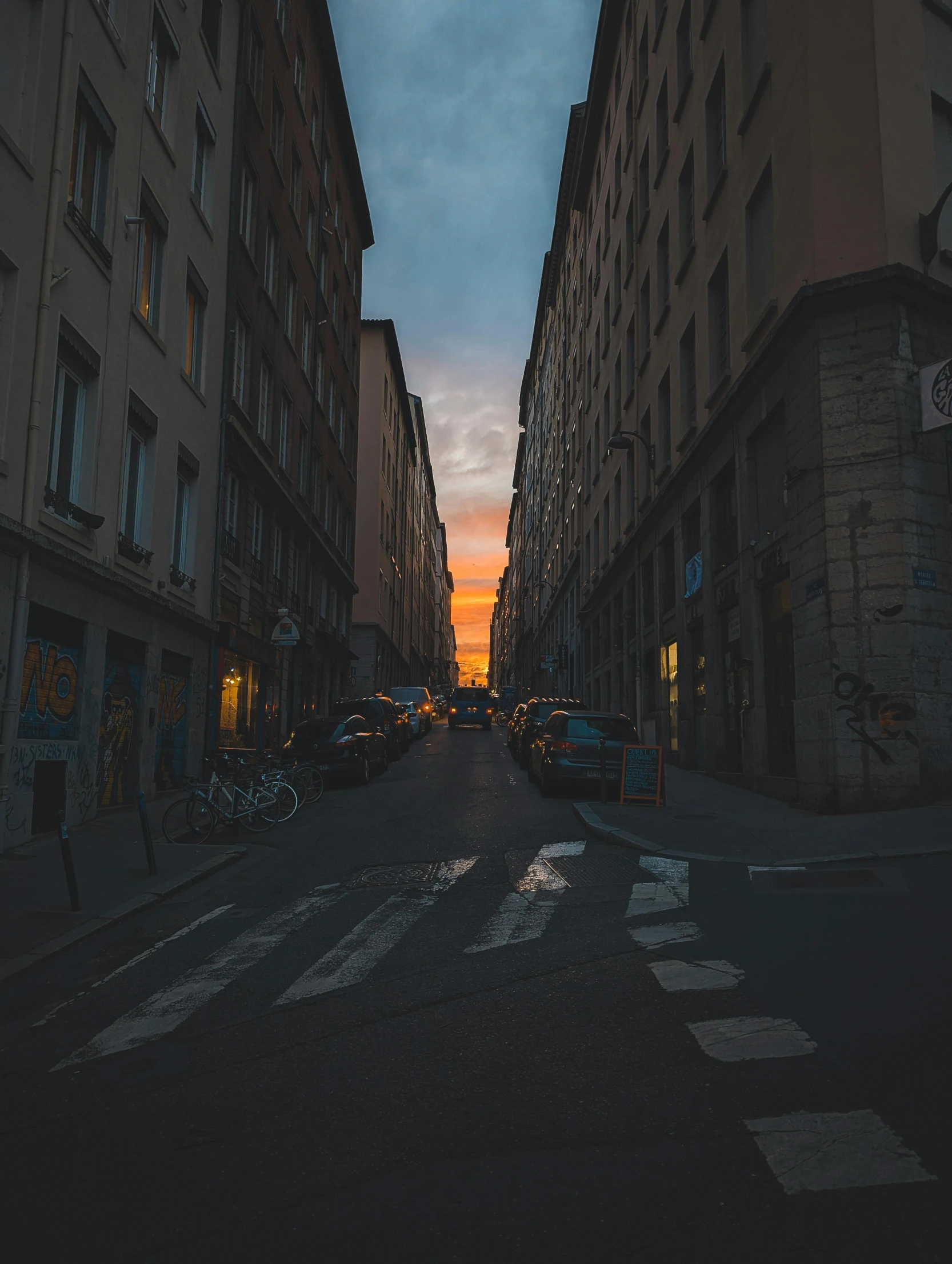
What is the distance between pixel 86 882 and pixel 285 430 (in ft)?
67.4

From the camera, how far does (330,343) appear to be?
3541 centimetres

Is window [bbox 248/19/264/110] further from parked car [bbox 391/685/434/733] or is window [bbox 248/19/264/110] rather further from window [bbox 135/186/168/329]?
parked car [bbox 391/685/434/733]

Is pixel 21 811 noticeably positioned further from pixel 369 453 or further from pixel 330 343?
pixel 369 453

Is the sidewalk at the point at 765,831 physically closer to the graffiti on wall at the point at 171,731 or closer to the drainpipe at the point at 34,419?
the drainpipe at the point at 34,419

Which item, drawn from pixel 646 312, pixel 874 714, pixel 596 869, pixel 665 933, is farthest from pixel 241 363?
pixel 665 933

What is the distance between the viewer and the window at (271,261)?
2577 centimetres

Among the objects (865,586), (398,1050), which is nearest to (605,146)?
(865,586)

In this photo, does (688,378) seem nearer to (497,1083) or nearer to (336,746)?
(336,746)

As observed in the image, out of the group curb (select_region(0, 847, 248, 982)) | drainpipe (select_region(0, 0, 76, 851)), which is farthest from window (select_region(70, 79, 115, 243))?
curb (select_region(0, 847, 248, 982))

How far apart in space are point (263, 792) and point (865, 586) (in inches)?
353

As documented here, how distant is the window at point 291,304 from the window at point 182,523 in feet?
34.1

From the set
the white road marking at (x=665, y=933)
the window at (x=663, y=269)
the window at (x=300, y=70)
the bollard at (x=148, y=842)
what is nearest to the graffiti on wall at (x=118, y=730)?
the bollard at (x=148, y=842)

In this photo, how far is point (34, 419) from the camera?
11.9 meters

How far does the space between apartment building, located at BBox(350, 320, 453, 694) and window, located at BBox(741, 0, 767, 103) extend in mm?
34684
